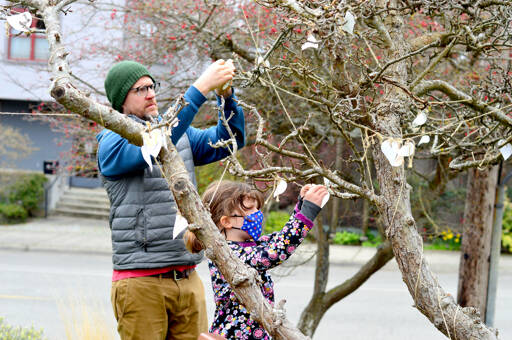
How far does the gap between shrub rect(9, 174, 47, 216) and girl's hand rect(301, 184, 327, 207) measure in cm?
1471

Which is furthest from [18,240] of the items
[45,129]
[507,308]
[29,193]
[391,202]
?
[391,202]

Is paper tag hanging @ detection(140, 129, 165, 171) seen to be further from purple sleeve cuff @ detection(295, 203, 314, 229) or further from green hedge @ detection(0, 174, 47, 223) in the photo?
green hedge @ detection(0, 174, 47, 223)

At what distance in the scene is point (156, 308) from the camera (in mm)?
2605

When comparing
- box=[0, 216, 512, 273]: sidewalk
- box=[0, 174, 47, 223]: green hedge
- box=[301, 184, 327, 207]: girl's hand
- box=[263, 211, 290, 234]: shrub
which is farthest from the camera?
box=[0, 174, 47, 223]: green hedge

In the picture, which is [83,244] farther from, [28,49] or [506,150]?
[506,150]

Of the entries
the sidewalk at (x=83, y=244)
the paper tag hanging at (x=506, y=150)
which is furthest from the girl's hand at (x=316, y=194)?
the sidewalk at (x=83, y=244)

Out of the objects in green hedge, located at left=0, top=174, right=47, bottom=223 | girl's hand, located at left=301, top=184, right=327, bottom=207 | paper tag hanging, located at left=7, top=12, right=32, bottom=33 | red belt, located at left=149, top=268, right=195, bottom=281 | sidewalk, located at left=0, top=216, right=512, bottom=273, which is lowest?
sidewalk, located at left=0, top=216, right=512, bottom=273

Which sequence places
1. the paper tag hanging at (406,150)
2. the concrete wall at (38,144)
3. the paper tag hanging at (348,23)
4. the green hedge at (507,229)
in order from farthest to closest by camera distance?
1. the concrete wall at (38,144)
2. the green hedge at (507,229)
3. the paper tag hanging at (348,23)
4. the paper tag hanging at (406,150)

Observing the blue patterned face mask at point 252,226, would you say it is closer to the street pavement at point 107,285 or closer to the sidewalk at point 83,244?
the street pavement at point 107,285

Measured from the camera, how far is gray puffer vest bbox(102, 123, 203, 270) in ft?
8.42

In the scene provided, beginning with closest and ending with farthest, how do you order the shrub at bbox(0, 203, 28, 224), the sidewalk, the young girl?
1. the young girl
2. the sidewalk
3. the shrub at bbox(0, 203, 28, 224)

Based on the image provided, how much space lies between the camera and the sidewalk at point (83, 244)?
1193 centimetres

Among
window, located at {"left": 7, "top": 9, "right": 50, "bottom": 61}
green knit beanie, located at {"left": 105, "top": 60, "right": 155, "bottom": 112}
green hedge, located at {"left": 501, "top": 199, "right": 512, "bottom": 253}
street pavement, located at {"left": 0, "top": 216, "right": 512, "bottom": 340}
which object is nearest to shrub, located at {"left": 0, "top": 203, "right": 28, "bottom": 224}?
street pavement, located at {"left": 0, "top": 216, "right": 512, "bottom": 340}

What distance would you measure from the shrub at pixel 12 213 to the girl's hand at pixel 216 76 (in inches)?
569
